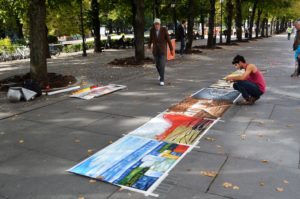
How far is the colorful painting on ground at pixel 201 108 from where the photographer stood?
23.4 feet

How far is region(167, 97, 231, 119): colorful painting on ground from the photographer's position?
7137 millimetres

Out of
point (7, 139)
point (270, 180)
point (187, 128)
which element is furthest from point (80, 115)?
point (270, 180)

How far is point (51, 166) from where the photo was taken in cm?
478

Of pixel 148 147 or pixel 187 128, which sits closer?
pixel 148 147

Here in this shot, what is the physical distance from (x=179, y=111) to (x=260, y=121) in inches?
68.0

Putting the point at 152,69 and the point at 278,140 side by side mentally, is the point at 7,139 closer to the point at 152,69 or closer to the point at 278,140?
the point at 278,140

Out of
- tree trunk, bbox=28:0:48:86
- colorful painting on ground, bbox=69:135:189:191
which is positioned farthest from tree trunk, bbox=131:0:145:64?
colorful painting on ground, bbox=69:135:189:191

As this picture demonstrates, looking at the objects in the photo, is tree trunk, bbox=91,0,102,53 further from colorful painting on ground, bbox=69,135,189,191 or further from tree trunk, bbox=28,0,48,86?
colorful painting on ground, bbox=69,135,189,191

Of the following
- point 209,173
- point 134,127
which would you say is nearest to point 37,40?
point 134,127

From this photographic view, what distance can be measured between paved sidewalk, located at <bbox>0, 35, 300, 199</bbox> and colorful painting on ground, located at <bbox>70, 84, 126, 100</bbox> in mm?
338

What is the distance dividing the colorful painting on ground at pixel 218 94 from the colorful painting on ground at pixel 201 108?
1.12 feet

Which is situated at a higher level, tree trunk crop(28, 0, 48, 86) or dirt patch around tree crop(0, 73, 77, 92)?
tree trunk crop(28, 0, 48, 86)

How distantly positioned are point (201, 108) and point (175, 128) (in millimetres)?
1542

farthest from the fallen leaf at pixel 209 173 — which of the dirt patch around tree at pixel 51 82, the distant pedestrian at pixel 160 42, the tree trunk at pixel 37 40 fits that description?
the tree trunk at pixel 37 40
